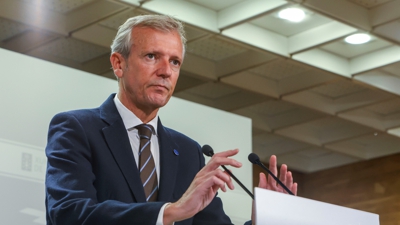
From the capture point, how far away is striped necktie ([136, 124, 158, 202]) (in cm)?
217

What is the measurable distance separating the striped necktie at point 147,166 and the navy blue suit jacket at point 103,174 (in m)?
0.03

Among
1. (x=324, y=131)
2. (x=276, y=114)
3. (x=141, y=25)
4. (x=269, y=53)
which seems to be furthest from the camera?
(x=324, y=131)

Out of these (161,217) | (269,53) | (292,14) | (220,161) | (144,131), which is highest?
(292,14)

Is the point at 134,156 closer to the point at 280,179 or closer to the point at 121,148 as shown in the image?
the point at 121,148

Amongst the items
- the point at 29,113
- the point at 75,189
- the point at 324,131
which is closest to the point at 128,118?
the point at 75,189

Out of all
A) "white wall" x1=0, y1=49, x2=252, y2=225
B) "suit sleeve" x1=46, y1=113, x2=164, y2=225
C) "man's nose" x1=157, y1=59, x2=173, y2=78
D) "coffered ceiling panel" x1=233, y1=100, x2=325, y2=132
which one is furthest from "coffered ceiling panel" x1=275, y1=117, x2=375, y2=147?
"suit sleeve" x1=46, y1=113, x2=164, y2=225

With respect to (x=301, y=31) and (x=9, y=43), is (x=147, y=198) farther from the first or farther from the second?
(x=9, y=43)

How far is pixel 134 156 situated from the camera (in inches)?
87.1

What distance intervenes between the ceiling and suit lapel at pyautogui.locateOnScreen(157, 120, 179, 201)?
3.52 m

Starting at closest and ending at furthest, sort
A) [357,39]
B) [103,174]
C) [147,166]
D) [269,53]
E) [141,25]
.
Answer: [103,174], [147,166], [141,25], [269,53], [357,39]

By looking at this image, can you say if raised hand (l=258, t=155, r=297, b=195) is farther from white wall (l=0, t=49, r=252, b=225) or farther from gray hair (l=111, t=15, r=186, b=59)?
white wall (l=0, t=49, r=252, b=225)

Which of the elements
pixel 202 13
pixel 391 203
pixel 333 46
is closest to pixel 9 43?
pixel 202 13

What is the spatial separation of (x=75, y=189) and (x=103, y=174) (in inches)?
6.2

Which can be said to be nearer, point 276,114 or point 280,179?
point 280,179
